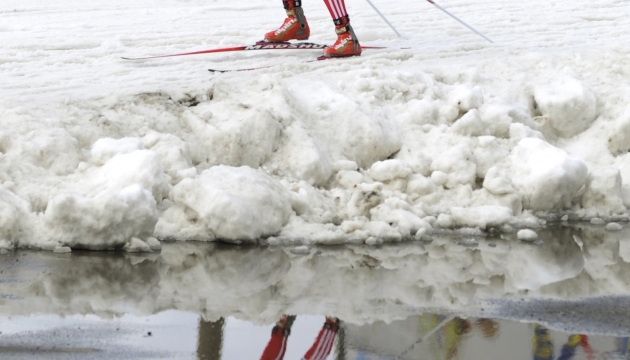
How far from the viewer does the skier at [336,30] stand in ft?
28.8

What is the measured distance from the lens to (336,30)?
898 centimetres

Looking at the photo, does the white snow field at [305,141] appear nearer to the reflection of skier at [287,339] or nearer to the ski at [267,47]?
the ski at [267,47]

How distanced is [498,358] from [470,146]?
334cm

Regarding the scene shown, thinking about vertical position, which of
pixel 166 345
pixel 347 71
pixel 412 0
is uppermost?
pixel 166 345

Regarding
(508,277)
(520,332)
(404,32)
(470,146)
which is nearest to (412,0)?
(404,32)

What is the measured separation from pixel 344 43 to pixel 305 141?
1.94m

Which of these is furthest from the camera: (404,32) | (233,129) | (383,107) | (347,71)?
(404,32)

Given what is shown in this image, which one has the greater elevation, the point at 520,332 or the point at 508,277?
the point at 520,332

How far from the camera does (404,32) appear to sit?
10367 millimetres

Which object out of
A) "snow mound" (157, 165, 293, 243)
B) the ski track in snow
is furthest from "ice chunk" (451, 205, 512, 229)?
the ski track in snow

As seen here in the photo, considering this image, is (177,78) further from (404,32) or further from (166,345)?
(166,345)

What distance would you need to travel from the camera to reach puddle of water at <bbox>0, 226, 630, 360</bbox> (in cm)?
428

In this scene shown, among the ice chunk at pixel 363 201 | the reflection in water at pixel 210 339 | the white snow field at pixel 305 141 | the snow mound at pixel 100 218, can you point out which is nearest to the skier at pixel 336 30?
the white snow field at pixel 305 141

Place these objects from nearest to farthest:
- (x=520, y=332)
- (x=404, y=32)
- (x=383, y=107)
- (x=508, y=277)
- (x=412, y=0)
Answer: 1. (x=520, y=332)
2. (x=508, y=277)
3. (x=383, y=107)
4. (x=404, y=32)
5. (x=412, y=0)
